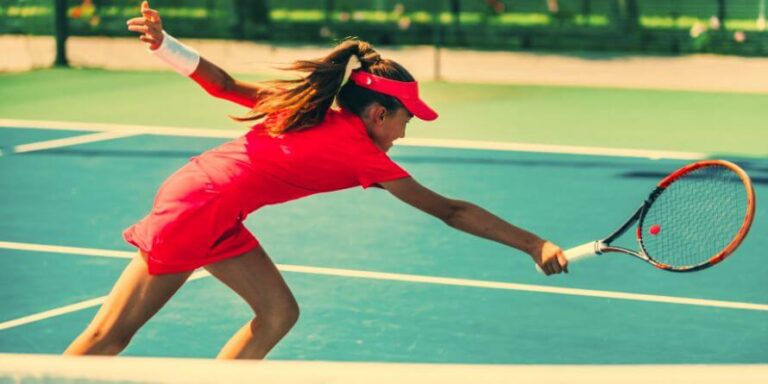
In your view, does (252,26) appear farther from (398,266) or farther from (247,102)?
(247,102)

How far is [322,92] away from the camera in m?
5.03

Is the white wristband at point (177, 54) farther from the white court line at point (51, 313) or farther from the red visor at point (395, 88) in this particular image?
the white court line at point (51, 313)

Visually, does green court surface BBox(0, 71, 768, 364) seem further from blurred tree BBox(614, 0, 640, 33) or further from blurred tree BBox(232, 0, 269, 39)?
blurred tree BBox(232, 0, 269, 39)

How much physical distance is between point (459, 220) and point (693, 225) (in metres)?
2.03

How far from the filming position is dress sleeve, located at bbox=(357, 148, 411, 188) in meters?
4.92

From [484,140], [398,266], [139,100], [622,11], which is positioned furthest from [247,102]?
[622,11]

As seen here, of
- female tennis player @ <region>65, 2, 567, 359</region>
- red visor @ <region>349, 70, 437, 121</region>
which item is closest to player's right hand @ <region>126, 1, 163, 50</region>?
female tennis player @ <region>65, 2, 567, 359</region>

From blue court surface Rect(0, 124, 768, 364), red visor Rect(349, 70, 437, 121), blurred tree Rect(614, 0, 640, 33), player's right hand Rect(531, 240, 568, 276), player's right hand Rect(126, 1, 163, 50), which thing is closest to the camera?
player's right hand Rect(531, 240, 568, 276)

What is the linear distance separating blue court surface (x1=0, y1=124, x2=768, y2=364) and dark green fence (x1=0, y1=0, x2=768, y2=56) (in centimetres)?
928

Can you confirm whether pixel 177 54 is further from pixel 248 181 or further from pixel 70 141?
pixel 70 141

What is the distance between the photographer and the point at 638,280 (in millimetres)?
8383

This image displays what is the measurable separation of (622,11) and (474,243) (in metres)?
13.1

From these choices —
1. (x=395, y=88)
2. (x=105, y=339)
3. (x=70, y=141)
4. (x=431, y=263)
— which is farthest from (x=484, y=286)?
(x=70, y=141)

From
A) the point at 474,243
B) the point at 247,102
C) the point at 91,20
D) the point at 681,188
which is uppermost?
the point at 247,102
